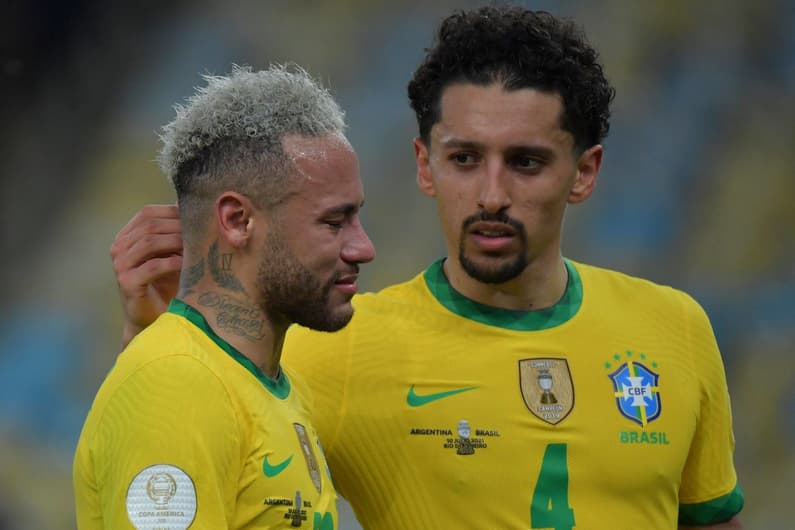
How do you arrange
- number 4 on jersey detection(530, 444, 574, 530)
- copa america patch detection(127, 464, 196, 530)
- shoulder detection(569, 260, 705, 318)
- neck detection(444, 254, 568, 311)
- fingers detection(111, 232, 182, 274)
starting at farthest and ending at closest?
shoulder detection(569, 260, 705, 318), neck detection(444, 254, 568, 311), number 4 on jersey detection(530, 444, 574, 530), fingers detection(111, 232, 182, 274), copa america patch detection(127, 464, 196, 530)

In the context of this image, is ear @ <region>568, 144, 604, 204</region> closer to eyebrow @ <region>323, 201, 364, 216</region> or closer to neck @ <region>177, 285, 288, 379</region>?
eyebrow @ <region>323, 201, 364, 216</region>

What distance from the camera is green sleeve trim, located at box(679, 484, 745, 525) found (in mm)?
3113

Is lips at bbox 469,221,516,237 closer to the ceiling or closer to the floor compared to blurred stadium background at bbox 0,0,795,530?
closer to the floor

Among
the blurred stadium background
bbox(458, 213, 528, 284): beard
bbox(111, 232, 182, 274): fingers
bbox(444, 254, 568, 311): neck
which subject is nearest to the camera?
bbox(111, 232, 182, 274): fingers

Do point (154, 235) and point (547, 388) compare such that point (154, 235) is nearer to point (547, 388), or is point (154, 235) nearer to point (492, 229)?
point (492, 229)

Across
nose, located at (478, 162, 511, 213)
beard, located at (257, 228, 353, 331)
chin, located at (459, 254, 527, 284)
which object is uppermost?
nose, located at (478, 162, 511, 213)

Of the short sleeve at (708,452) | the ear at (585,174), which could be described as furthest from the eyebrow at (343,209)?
the short sleeve at (708,452)

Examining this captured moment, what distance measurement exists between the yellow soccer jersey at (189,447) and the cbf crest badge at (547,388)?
674 millimetres

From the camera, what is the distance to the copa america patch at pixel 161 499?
6.86 feet

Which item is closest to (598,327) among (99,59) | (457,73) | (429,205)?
(457,73)

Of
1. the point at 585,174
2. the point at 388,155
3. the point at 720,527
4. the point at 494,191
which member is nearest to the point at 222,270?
the point at 494,191

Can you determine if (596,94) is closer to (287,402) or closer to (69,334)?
(287,402)

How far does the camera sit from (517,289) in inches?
120

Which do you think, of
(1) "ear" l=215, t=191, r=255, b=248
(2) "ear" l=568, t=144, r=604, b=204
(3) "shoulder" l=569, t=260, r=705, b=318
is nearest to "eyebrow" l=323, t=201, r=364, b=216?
(1) "ear" l=215, t=191, r=255, b=248
